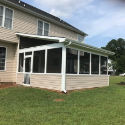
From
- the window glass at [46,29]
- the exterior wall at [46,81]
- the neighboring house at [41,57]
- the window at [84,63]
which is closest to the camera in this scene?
the exterior wall at [46,81]

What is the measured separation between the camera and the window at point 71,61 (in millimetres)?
11938

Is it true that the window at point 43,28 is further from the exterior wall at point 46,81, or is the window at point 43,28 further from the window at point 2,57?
the exterior wall at point 46,81

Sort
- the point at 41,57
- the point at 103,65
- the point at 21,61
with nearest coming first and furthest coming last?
1. the point at 41,57
2. the point at 21,61
3. the point at 103,65

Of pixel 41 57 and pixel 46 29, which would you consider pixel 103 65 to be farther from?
pixel 46 29

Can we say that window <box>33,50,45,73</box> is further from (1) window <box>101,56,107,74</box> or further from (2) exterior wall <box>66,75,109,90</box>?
(1) window <box>101,56,107,74</box>

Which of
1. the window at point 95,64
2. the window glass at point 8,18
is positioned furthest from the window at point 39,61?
the window at point 95,64

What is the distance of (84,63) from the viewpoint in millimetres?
13516

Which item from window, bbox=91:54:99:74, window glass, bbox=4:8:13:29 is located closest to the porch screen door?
window glass, bbox=4:8:13:29

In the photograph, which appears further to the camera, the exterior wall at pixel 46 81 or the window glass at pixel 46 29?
the window glass at pixel 46 29

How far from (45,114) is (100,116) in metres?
1.78

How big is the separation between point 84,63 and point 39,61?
10.4 ft

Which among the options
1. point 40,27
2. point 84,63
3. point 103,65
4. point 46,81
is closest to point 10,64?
point 46,81

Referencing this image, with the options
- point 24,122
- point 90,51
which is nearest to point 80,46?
point 90,51

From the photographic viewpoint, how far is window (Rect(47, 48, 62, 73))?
1191 cm
